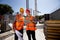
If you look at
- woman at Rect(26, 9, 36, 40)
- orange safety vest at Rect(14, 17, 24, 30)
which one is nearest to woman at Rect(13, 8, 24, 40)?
orange safety vest at Rect(14, 17, 24, 30)

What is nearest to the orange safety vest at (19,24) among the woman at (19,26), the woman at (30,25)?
the woman at (19,26)

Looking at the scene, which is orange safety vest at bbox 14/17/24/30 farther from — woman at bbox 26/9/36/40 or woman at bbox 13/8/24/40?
woman at bbox 26/9/36/40

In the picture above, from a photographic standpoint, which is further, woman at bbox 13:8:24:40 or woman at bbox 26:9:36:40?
woman at bbox 26:9:36:40

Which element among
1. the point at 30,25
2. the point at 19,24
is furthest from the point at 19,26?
the point at 30,25

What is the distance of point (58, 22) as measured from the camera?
7906mm

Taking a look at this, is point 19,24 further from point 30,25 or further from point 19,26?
point 30,25

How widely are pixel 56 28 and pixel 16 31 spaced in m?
1.46

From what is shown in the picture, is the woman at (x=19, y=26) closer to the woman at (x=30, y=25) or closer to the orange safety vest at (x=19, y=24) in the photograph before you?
the orange safety vest at (x=19, y=24)

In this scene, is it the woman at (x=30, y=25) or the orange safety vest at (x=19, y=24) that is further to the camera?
the woman at (x=30, y=25)

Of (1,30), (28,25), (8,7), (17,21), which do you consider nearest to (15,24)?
(17,21)

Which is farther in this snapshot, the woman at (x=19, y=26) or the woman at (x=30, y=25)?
the woman at (x=30, y=25)

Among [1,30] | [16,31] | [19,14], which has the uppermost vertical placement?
Result: [19,14]

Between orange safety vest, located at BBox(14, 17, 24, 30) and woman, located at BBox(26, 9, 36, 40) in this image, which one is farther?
woman, located at BBox(26, 9, 36, 40)

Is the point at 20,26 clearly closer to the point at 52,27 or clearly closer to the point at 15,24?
the point at 15,24
